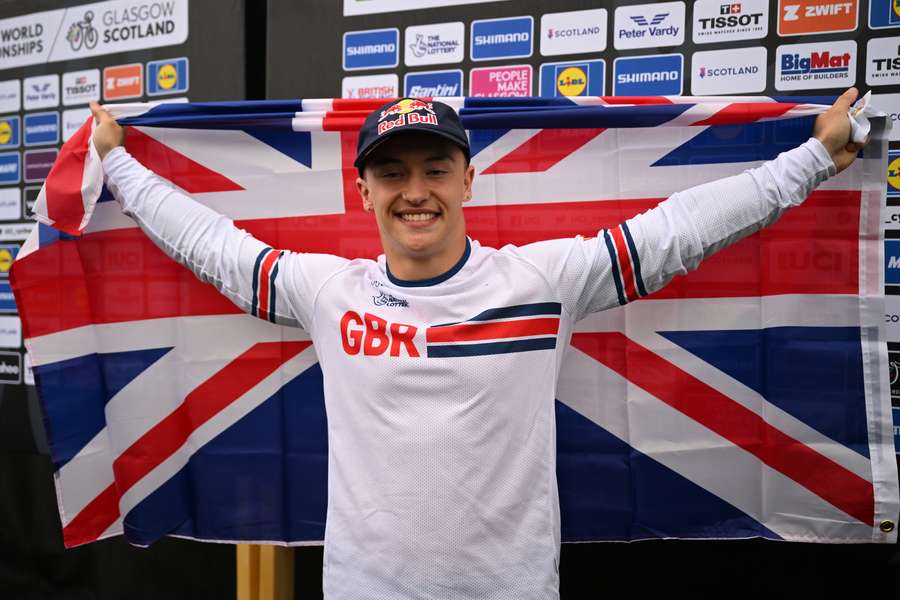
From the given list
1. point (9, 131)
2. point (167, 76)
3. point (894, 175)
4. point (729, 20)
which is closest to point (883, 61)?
point (894, 175)

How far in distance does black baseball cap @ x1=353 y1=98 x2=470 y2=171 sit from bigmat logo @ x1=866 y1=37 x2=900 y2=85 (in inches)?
46.4

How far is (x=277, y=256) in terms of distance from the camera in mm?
1505

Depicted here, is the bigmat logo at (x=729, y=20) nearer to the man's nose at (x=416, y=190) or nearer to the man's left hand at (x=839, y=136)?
the man's left hand at (x=839, y=136)

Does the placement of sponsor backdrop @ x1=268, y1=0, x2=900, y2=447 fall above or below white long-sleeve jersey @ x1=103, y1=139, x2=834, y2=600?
above

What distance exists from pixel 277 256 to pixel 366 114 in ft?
1.39

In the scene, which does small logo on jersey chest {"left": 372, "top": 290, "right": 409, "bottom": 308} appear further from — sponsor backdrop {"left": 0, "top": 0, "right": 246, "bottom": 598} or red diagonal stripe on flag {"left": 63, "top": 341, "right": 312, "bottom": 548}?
sponsor backdrop {"left": 0, "top": 0, "right": 246, "bottom": 598}

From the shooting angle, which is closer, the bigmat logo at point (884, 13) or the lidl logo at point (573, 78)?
the bigmat logo at point (884, 13)

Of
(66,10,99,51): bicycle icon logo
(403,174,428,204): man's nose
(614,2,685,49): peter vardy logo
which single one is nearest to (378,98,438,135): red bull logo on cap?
(403,174,428,204): man's nose

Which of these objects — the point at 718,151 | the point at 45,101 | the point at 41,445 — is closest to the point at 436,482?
the point at 718,151

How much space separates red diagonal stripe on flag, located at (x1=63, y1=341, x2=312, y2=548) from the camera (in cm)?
174

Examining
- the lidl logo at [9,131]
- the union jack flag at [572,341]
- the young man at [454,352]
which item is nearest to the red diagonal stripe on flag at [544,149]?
the union jack flag at [572,341]

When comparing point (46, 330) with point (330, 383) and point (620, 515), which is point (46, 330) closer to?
point (330, 383)

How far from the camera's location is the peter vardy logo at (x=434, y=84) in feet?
6.61

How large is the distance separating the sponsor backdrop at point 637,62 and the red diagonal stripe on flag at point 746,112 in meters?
0.33
